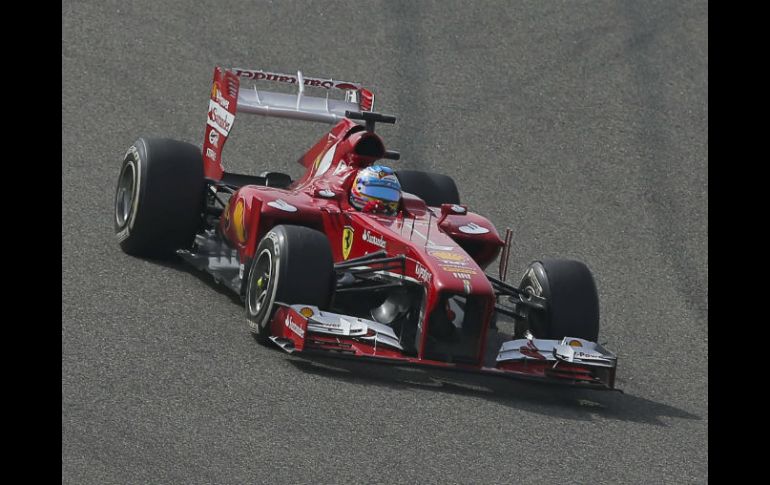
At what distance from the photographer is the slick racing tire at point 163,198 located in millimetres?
11625

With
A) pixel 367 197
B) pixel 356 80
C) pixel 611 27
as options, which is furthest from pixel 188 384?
pixel 611 27

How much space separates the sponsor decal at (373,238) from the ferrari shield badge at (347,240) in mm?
144

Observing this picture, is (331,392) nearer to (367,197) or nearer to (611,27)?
(367,197)

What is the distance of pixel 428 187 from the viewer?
1273cm

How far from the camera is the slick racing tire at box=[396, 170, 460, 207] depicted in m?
12.7

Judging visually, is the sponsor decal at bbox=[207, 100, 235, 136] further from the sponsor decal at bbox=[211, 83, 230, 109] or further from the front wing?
the front wing

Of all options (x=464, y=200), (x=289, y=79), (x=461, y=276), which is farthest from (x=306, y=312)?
(x=464, y=200)

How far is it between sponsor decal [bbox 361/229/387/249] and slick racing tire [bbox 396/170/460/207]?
2.05m

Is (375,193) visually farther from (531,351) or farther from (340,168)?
(531,351)

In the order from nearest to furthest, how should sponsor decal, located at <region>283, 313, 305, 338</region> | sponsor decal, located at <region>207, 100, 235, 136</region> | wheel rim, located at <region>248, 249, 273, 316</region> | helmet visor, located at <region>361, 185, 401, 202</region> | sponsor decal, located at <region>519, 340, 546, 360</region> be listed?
sponsor decal, located at <region>283, 313, 305, 338</region>, sponsor decal, located at <region>519, 340, 546, 360</region>, wheel rim, located at <region>248, 249, 273, 316</region>, helmet visor, located at <region>361, 185, 401, 202</region>, sponsor decal, located at <region>207, 100, 235, 136</region>

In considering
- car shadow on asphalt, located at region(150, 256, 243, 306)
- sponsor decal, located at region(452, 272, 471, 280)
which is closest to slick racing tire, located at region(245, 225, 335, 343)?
sponsor decal, located at region(452, 272, 471, 280)

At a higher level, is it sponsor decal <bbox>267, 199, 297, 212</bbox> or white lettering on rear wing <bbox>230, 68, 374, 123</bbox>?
white lettering on rear wing <bbox>230, 68, 374, 123</bbox>

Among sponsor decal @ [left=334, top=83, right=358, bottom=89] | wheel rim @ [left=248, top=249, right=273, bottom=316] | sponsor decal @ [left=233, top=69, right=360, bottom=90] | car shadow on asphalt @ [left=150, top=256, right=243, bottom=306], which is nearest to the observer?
wheel rim @ [left=248, top=249, right=273, bottom=316]

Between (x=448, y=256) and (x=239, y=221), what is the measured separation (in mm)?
2031
